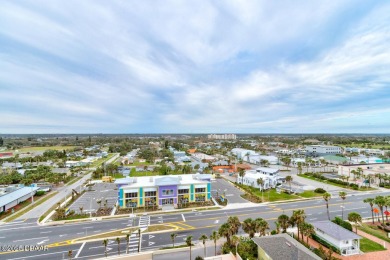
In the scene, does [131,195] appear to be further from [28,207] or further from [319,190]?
[319,190]

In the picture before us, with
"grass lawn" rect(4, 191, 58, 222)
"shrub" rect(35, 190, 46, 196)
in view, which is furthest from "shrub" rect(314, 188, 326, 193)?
"shrub" rect(35, 190, 46, 196)

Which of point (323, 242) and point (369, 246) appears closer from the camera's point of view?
point (369, 246)

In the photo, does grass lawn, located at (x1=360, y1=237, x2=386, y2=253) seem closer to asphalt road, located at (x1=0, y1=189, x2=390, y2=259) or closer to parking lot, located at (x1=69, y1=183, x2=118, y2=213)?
asphalt road, located at (x1=0, y1=189, x2=390, y2=259)

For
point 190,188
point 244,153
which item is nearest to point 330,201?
point 190,188

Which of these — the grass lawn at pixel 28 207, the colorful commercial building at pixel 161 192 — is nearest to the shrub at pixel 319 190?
the colorful commercial building at pixel 161 192

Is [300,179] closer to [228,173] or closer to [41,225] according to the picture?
[228,173]

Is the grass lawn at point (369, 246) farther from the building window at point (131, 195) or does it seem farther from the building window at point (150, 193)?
the building window at point (131, 195)

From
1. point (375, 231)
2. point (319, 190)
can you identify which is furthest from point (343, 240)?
point (319, 190)
